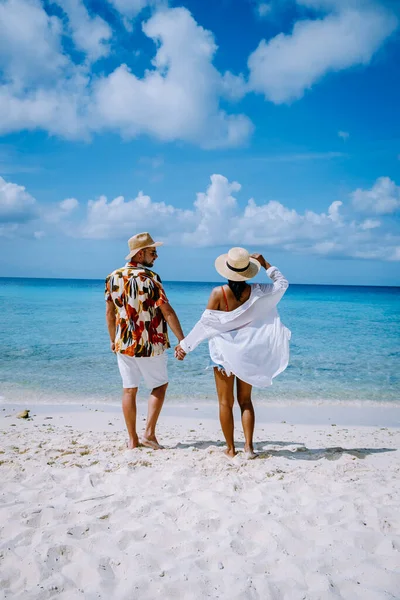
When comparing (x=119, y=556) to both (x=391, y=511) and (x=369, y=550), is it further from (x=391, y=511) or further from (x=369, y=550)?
(x=391, y=511)

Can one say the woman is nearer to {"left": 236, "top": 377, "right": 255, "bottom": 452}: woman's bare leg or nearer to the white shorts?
{"left": 236, "top": 377, "right": 255, "bottom": 452}: woman's bare leg

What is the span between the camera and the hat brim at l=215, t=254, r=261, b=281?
414 cm

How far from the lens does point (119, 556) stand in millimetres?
2658

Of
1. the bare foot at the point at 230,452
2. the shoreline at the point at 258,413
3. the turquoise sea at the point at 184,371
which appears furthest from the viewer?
the turquoise sea at the point at 184,371

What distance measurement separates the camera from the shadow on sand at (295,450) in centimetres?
475

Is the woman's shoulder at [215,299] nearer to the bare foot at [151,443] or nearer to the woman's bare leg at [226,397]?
the woman's bare leg at [226,397]

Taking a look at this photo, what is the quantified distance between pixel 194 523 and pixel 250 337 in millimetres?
1825

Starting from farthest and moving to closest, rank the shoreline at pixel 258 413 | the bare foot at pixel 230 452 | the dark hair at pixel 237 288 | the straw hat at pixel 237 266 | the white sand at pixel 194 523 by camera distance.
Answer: the shoreline at pixel 258 413 < the bare foot at pixel 230 452 < the dark hair at pixel 237 288 < the straw hat at pixel 237 266 < the white sand at pixel 194 523

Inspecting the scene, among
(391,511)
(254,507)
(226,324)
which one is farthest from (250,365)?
(391,511)

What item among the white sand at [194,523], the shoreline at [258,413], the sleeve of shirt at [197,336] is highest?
the sleeve of shirt at [197,336]

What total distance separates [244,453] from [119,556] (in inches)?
84.2

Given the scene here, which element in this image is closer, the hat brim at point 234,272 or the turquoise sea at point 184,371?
the hat brim at point 234,272

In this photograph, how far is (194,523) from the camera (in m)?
3.06

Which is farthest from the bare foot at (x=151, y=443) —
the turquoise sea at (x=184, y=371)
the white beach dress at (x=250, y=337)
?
the turquoise sea at (x=184, y=371)
